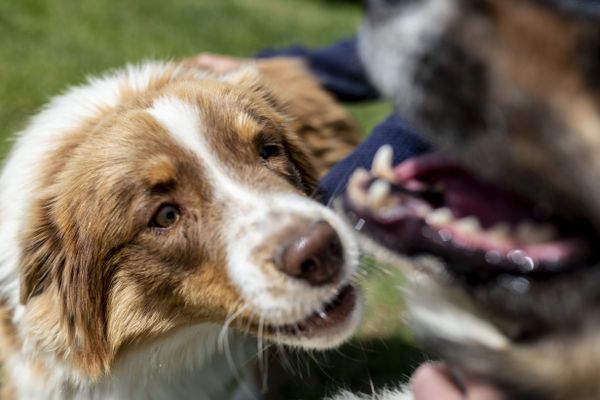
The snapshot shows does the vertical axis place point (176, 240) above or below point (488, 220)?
below

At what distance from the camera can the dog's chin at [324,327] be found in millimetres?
2781

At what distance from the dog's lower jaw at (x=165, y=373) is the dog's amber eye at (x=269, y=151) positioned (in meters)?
0.77

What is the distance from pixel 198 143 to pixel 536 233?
1.36 meters

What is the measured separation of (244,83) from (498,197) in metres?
1.69

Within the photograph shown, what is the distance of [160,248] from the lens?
2875mm

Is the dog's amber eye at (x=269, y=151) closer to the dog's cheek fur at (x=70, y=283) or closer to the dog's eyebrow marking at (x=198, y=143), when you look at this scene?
the dog's eyebrow marking at (x=198, y=143)

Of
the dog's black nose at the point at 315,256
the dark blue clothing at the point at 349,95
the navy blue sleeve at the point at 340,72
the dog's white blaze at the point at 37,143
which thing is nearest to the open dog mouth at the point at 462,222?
the dog's black nose at the point at 315,256

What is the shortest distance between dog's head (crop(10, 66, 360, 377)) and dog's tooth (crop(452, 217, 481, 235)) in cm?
61

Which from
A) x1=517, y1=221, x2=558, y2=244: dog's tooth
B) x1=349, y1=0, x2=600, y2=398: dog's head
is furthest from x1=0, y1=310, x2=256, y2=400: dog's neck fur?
x1=517, y1=221, x2=558, y2=244: dog's tooth

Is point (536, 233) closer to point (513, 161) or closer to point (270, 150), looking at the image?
point (513, 161)

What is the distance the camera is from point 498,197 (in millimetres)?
2201

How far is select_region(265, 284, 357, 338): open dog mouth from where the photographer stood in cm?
277

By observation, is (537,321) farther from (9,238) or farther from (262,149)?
(9,238)

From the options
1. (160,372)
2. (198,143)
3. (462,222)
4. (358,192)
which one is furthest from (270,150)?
(462,222)
